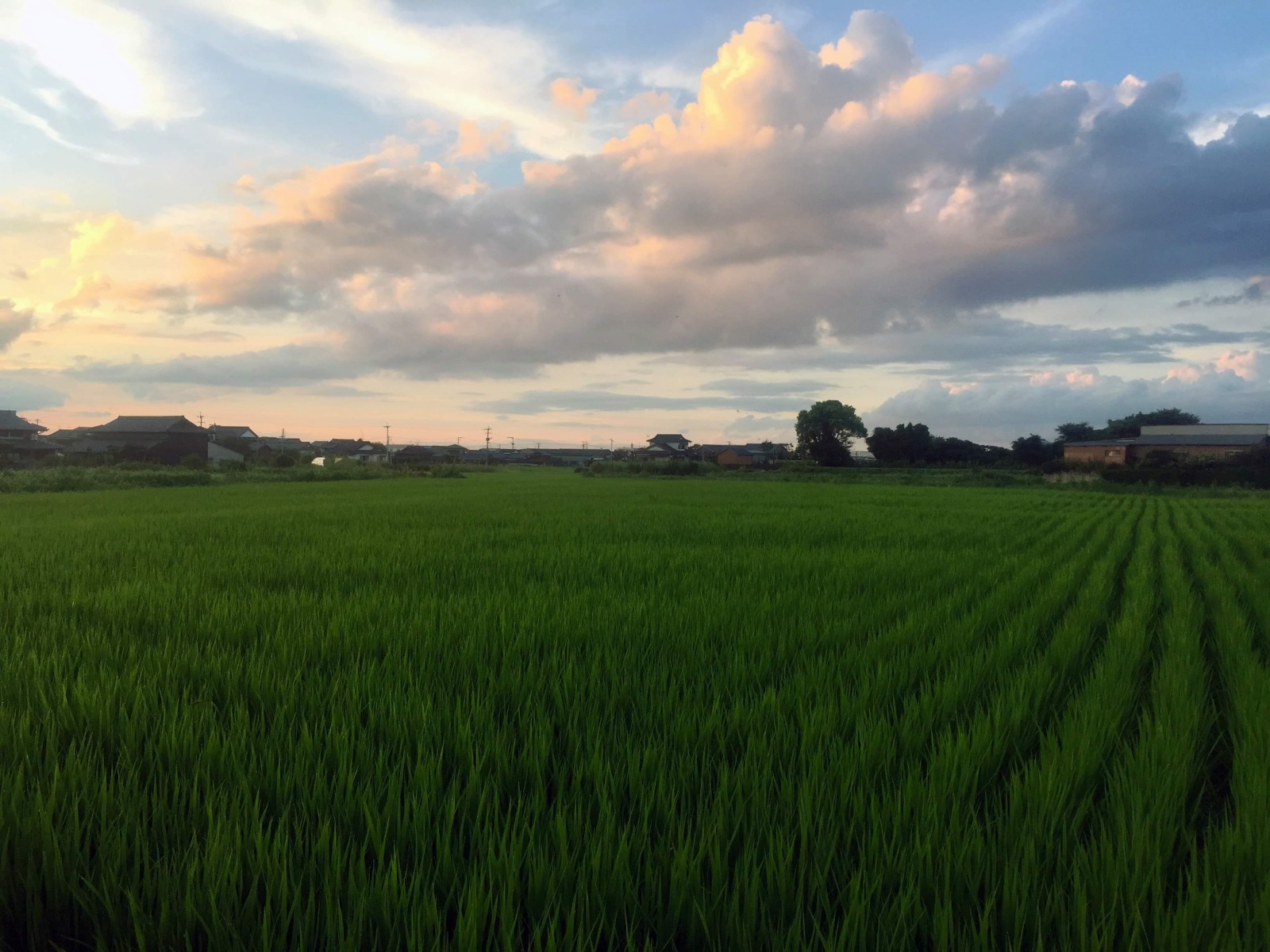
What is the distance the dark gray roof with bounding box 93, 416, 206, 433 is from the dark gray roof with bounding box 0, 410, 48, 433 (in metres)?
5.27

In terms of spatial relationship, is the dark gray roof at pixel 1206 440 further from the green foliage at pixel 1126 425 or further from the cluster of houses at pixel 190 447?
the cluster of houses at pixel 190 447

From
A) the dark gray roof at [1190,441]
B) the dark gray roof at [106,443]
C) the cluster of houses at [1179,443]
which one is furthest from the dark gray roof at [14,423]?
the dark gray roof at [1190,441]

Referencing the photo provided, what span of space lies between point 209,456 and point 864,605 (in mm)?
56745

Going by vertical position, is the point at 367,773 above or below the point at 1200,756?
above

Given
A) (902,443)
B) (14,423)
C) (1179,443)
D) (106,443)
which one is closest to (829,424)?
(902,443)

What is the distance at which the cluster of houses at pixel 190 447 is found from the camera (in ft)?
148

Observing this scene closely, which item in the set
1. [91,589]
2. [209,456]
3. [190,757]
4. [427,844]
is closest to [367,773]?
[427,844]

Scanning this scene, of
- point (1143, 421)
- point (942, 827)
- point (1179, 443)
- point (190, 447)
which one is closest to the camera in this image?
point (942, 827)

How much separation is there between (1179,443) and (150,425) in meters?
79.0

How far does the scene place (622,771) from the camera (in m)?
1.82

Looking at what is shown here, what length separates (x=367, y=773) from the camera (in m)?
1.76

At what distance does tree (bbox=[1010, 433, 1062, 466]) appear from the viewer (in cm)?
5597

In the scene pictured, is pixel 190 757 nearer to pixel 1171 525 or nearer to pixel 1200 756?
pixel 1200 756

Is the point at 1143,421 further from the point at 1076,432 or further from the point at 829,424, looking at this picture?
the point at 829,424
